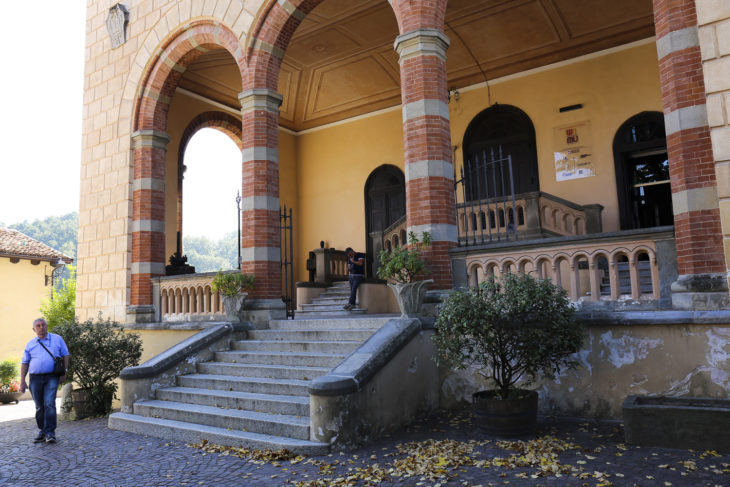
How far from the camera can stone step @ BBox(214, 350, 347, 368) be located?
681 centimetres

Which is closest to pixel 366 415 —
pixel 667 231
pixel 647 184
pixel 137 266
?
pixel 667 231

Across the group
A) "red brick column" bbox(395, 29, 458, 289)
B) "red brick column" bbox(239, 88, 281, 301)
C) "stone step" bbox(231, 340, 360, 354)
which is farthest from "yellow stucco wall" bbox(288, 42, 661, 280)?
"stone step" bbox(231, 340, 360, 354)

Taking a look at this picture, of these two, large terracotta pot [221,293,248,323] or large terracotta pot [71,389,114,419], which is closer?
large terracotta pot [71,389,114,419]

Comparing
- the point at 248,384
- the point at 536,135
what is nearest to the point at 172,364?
the point at 248,384

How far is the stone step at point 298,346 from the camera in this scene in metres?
6.98

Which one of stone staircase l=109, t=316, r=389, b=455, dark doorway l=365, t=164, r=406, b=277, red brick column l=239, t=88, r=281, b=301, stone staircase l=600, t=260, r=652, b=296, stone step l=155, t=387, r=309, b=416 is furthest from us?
dark doorway l=365, t=164, r=406, b=277

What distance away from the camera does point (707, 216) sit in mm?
5367

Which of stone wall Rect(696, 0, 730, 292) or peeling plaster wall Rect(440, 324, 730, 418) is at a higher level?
stone wall Rect(696, 0, 730, 292)

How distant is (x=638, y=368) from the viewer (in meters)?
5.56

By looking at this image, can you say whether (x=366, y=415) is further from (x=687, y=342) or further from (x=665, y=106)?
(x=665, y=106)

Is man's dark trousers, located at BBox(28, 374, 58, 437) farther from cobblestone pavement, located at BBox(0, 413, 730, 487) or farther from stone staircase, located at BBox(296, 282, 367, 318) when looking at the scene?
stone staircase, located at BBox(296, 282, 367, 318)

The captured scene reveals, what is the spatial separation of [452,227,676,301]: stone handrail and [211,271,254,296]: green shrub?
12.3 feet

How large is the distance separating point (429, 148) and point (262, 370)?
3.78 metres

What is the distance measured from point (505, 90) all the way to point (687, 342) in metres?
8.77
